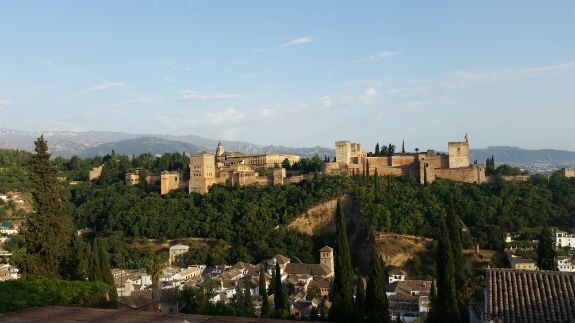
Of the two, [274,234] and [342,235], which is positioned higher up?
[342,235]

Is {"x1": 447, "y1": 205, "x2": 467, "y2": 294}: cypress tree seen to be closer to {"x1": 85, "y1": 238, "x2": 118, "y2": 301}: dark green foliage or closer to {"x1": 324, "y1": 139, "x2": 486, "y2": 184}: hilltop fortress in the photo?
{"x1": 85, "y1": 238, "x2": 118, "y2": 301}: dark green foliage

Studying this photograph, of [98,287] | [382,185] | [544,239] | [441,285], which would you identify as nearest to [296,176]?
[382,185]

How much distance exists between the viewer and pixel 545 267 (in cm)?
2550

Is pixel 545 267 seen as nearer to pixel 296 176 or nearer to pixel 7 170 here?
pixel 296 176

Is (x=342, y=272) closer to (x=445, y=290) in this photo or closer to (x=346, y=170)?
(x=445, y=290)

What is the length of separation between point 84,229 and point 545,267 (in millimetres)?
41513

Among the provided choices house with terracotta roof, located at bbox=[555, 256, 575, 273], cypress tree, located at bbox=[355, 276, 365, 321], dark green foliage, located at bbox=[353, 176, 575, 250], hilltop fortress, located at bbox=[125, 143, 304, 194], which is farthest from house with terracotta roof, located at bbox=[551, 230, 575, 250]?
cypress tree, located at bbox=[355, 276, 365, 321]

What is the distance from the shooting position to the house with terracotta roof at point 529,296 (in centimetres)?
976

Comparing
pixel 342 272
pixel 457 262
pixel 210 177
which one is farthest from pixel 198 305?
pixel 210 177

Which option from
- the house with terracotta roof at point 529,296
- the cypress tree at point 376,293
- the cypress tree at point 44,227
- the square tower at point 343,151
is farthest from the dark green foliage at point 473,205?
the house with terracotta roof at point 529,296

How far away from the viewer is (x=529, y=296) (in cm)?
1027

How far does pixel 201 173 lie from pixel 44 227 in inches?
1522

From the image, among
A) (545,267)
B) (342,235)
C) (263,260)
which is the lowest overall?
(263,260)

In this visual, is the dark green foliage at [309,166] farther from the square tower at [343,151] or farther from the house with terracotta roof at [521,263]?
the house with terracotta roof at [521,263]
